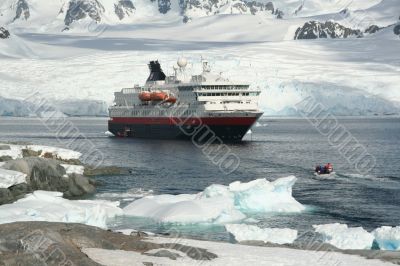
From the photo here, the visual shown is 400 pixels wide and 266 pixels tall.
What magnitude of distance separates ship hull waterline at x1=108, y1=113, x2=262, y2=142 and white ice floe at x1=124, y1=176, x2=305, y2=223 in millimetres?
51714

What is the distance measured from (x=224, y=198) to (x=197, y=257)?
1583 cm

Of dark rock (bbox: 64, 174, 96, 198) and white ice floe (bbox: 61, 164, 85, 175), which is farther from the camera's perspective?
white ice floe (bbox: 61, 164, 85, 175)

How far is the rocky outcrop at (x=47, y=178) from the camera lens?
152 feet

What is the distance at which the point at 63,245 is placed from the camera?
74.4 feet

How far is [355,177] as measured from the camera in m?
58.8

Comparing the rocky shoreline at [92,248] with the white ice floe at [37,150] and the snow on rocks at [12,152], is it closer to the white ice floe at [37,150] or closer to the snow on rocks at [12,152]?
the snow on rocks at [12,152]

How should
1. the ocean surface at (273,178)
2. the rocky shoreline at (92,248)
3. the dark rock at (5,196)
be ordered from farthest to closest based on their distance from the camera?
the dark rock at (5,196)
the ocean surface at (273,178)
the rocky shoreline at (92,248)

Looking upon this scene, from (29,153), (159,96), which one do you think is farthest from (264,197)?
(159,96)

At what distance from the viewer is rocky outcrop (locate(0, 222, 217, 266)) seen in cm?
2158

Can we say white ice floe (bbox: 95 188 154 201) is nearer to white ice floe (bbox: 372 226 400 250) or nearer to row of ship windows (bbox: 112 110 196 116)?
white ice floe (bbox: 372 226 400 250)

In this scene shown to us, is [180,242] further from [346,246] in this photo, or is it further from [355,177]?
[355,177]

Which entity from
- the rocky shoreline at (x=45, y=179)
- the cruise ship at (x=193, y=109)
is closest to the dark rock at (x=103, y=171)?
the rocky shoreline at (x=45, y=179)

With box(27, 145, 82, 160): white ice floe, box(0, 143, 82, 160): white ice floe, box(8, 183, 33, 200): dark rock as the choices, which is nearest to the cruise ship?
box(27, 145, 82, 160): white ice floe

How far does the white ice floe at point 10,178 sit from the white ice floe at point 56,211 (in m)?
3.13
